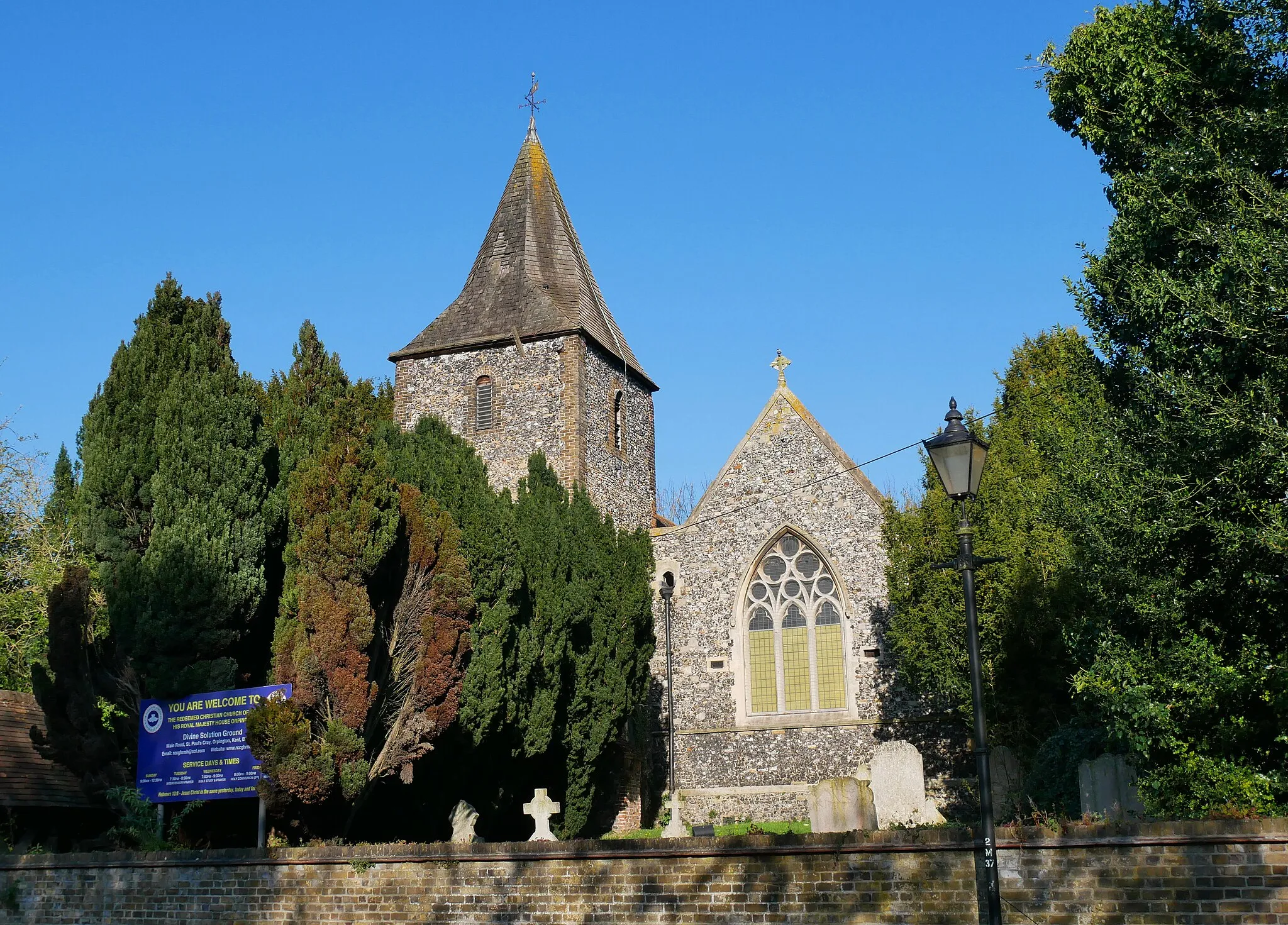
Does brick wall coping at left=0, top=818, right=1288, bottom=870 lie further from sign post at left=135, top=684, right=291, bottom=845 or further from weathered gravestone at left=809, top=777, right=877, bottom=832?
weathered gravestone at left=809, top=777, right=877, bottom=832

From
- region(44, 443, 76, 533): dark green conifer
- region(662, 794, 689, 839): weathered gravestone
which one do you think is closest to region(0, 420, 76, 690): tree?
region(44, 443, 76, 533): dark green conifer

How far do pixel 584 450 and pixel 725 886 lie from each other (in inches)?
661

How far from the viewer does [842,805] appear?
42.6 feet

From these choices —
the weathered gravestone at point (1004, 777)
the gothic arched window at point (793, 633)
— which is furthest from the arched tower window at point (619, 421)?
the weathered gravestone at point (1004, 777)

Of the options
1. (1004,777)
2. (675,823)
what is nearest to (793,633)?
(1004,777)

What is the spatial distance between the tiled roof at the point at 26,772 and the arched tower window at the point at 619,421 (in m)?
13.7

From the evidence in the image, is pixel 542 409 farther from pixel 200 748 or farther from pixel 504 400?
pixel 200 748

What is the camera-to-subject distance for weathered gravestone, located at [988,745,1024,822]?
802 inches

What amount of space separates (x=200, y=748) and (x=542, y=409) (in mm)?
13562

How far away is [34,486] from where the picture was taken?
26016mm

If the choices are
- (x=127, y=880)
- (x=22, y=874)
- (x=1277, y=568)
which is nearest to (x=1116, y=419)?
(x=1277, y=568)

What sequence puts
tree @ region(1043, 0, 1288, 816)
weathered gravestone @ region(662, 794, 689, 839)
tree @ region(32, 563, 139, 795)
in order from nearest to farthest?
tree @ region(1043, 0, 1288, 816)
tree @ region(32, 563, 139, 795)
weathered gravestone @ region(662, 794, 689, 839)

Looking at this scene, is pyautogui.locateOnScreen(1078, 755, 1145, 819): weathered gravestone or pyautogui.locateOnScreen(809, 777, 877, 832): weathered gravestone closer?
pyautogui.locateOnScreen(809, 777, 877, 832): weathered gravestone

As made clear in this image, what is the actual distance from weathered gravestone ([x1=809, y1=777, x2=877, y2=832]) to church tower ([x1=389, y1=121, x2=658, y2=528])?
40.9ft
